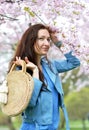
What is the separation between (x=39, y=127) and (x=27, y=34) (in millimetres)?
703

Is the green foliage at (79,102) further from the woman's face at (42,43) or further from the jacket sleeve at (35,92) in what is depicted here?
the jacket sleeve at (35,92)

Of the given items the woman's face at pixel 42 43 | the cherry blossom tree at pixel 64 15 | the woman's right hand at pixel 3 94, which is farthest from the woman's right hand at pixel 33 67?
the cherry blossom tree at pixel 64 15

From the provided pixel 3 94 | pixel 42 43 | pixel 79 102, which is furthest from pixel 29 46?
pixel 79 102

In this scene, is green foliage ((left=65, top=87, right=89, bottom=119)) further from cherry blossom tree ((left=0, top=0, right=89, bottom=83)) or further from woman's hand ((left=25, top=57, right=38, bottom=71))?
woman's hand ((left=25, top=57, right=38, bottom=71))

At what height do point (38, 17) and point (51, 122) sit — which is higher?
point (38, 17)

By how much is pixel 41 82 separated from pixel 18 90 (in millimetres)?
174

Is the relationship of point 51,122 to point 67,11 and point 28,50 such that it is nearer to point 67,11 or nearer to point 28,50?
point 28,50

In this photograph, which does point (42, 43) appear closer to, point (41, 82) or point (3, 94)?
point (41, 82)

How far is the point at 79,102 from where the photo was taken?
22.5m

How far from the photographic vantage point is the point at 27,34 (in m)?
3.61

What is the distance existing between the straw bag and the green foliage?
62.2 feet

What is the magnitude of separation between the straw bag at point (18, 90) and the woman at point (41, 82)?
0.22 ft

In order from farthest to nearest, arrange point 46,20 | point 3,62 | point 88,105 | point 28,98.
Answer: point 88,105 → point 3,62 → point 46,20 → point 28,98

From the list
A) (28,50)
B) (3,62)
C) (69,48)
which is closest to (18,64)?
(28,50)
